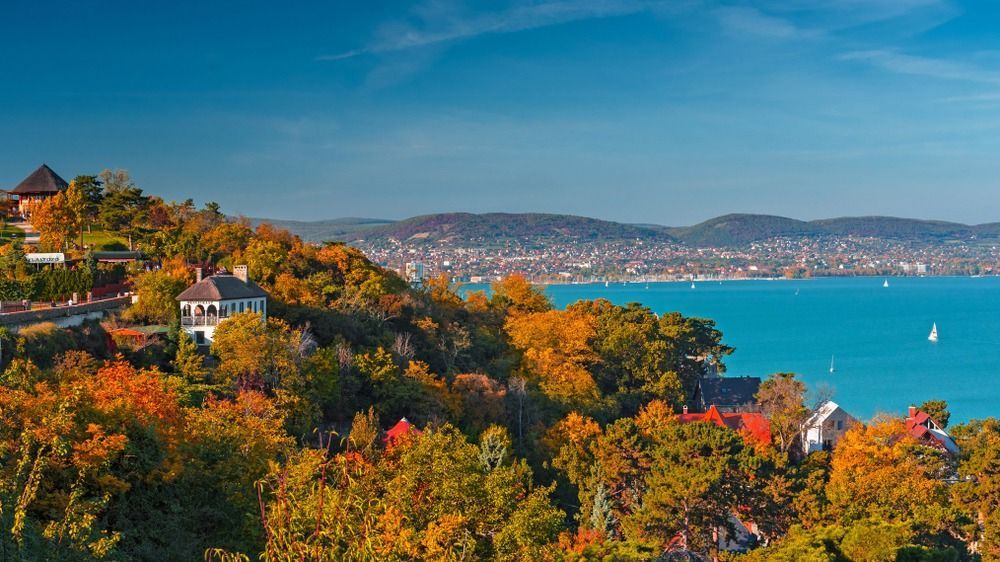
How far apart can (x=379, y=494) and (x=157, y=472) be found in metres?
4.86

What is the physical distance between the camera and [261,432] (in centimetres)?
2202

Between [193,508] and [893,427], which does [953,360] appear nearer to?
[893,427]

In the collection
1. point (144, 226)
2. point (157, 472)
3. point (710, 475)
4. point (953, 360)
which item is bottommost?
point (953, 360)

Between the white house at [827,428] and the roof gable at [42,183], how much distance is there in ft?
130

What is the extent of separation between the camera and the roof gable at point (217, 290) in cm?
3378

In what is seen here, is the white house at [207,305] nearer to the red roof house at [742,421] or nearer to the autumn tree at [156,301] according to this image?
the autumn tree at [156,301]

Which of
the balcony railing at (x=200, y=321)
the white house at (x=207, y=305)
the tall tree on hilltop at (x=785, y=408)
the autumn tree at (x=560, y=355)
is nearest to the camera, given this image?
the white house at (x=207, y=305)

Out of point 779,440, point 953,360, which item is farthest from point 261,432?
point 953,360

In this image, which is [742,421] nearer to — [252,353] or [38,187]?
A: [252,353]

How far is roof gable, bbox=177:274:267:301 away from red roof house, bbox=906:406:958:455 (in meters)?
27.8

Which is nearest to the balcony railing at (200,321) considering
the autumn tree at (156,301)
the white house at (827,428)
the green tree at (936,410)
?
the autumn tree at (156,301)

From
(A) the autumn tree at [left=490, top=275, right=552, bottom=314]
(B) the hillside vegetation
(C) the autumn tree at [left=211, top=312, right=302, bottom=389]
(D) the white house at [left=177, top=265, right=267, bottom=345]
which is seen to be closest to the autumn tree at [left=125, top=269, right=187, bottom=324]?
(B) the hillside vegetation

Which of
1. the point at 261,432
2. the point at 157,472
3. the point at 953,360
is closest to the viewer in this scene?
the point at 157,472

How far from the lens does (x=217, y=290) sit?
111ft
